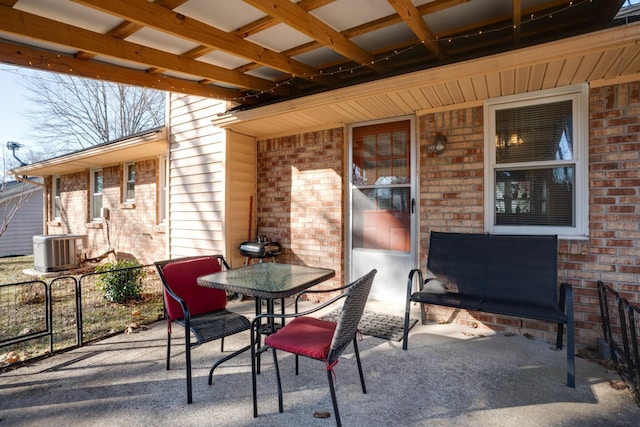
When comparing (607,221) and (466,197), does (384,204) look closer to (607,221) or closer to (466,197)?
(466,197)

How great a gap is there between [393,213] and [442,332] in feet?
5.06

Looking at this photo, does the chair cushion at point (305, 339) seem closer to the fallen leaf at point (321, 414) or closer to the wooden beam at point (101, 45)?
the fallen leaf at point (321, 414)

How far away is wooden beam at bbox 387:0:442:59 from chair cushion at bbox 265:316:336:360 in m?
2.36

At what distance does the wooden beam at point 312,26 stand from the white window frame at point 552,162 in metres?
1.46

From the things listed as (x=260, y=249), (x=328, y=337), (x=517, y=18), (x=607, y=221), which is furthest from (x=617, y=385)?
(x=260, y=249)

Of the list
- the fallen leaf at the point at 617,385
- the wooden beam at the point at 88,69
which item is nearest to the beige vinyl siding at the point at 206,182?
the wooden beam at the point at 88,69

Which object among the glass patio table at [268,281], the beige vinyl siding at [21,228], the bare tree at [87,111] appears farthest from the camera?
the bare tree at [87,111]

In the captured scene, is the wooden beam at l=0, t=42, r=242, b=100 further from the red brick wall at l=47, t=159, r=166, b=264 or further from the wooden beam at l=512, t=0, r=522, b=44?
the red brick wall at l=47, t=159, r=166, b=264

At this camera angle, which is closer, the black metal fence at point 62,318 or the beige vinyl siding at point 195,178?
the black metal fence at point 62,318

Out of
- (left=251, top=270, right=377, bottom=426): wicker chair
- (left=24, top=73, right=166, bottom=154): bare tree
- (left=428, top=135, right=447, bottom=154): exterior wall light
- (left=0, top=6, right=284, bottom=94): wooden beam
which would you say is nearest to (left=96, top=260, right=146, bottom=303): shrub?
(left=0, top=6, right=284, bottom=94): wooden beam

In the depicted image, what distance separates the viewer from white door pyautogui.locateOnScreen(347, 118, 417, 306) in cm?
423

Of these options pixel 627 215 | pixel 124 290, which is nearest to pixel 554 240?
pixel 627 215

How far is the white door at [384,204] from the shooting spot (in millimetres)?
4234

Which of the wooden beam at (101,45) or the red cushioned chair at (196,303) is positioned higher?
the wooden beam at (101,45)
